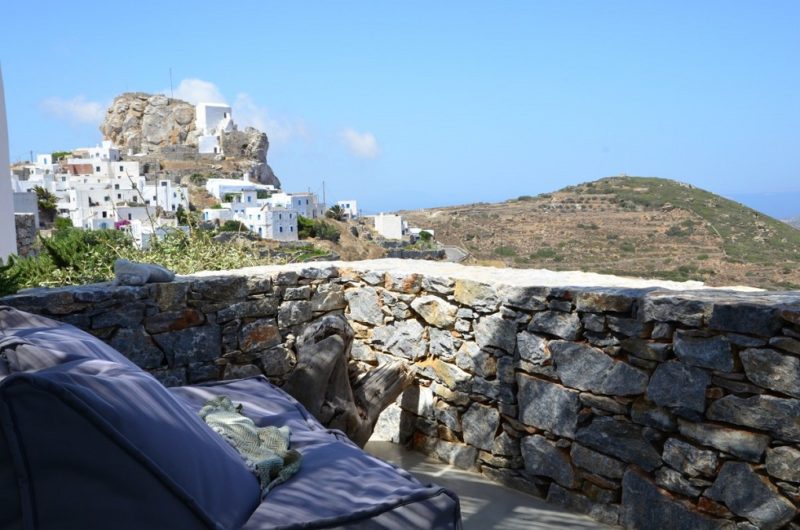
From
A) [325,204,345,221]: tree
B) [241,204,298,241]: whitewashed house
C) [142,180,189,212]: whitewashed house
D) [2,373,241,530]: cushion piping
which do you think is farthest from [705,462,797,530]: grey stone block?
[142,180,189,212]: whitewashed house

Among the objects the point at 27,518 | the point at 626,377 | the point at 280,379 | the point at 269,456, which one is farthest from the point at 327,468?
the point at 280,379

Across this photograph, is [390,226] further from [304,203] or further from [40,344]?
[40,344]

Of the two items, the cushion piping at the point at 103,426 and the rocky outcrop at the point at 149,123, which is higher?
the rocky outcrop at the point at 149,123

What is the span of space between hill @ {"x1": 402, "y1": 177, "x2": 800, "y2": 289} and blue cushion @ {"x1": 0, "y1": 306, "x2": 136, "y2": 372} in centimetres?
316

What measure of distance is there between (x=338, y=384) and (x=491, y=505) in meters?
0.86

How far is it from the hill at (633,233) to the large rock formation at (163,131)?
45534mm

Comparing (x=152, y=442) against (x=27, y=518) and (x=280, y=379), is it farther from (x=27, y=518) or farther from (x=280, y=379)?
(x=280, y=379)

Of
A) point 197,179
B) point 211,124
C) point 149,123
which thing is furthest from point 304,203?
point 149,123

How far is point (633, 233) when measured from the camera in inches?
403

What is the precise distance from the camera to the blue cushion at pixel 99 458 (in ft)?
4.41

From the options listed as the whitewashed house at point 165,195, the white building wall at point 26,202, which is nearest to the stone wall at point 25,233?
the white building wall at point 26,202

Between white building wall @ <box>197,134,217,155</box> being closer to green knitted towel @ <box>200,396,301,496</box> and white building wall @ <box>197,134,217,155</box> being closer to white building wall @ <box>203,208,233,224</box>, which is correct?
white building wall @ <box>203,208,233,224</box>

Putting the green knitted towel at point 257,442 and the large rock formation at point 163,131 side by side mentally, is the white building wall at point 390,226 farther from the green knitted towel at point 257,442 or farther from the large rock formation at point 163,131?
the large rock formation at point 163,131

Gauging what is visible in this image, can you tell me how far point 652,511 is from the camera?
2670 millimetres
